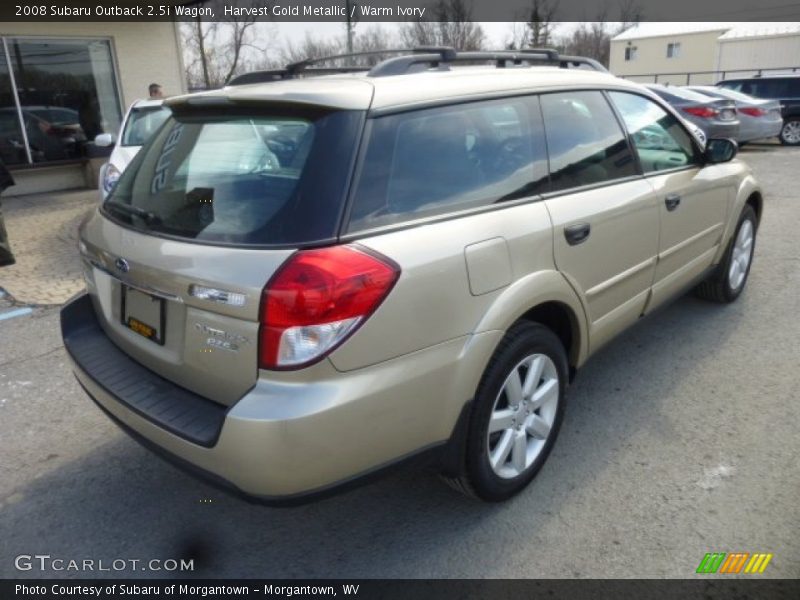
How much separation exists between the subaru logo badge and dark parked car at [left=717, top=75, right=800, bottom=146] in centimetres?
1689

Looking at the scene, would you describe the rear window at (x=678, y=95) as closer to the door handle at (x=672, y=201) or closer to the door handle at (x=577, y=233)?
the door handle at (x=672, y=201)

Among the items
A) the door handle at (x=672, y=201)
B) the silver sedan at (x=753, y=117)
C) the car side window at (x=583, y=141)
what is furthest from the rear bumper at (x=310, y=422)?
the silver sedan at (x=753, y=117)

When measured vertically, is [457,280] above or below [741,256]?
above

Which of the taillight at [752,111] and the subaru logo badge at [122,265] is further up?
the subaru logo badge at [122,265]

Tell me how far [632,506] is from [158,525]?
1975 millimetres

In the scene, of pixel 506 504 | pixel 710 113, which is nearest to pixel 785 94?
pixel 710 113

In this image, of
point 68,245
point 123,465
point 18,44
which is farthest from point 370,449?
point 18,44

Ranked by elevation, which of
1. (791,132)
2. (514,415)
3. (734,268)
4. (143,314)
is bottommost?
(791,132)

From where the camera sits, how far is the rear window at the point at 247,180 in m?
2.02

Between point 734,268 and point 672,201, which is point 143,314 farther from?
point 734,268

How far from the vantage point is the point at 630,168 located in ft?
10.7

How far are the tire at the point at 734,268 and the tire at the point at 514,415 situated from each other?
7.55 feet

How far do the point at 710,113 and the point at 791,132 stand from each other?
4.88 meters

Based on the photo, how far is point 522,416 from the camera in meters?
2.63
